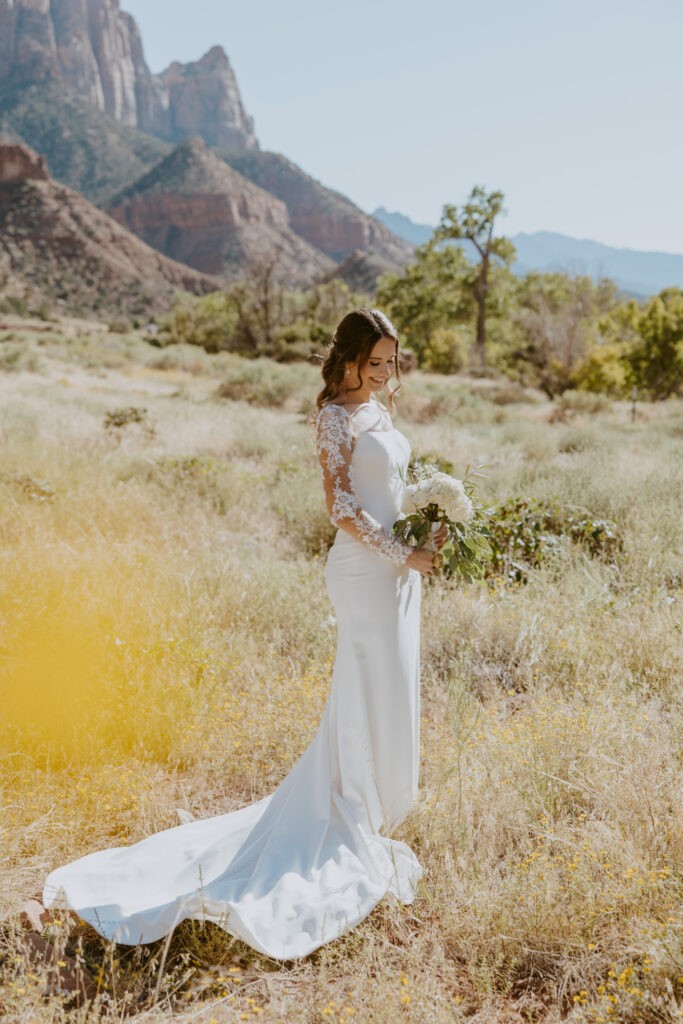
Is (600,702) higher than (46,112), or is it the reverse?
(46,112)

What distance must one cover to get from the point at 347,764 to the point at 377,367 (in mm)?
1784

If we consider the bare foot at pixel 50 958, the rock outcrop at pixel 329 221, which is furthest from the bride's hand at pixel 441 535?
the rock outcrop at pixel 329 221

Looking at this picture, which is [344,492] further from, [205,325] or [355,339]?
[205,325]

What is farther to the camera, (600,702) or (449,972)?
(600,702)

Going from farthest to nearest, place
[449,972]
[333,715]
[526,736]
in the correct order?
1. [526,736]
2. [333,715]
3. [449,972]

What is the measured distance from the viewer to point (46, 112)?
104 m

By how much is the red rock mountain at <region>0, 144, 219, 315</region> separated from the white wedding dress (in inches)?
2519

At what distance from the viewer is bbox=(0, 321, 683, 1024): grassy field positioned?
223cm

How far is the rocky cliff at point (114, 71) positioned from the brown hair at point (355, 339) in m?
156

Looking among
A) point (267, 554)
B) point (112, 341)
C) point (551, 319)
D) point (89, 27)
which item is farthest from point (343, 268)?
point (89, 27)

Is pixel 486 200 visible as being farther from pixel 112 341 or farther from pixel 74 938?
pixel 74 938

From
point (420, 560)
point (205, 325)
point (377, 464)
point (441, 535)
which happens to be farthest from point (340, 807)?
point (205, 325)

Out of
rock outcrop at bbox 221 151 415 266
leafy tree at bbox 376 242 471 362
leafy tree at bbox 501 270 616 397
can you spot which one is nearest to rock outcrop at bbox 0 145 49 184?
leafy tree at bbox 376 242 471 362

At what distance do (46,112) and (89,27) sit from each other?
87930mm
